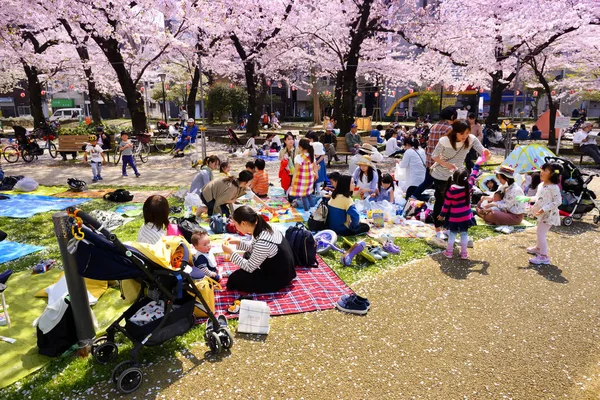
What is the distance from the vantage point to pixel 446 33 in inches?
686

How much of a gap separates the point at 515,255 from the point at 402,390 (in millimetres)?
3748

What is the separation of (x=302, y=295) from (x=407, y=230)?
10.7ft

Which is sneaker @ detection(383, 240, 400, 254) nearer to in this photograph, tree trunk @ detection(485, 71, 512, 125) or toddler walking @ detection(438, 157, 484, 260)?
toddler walking @ detection(438, 157, 484, 260)

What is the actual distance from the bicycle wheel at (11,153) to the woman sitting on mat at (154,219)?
13.6m

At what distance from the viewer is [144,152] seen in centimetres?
1642

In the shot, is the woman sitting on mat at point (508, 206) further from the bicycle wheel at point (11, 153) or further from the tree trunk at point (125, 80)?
the bicycle wheel at point (11, 153)

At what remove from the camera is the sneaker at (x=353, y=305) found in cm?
432

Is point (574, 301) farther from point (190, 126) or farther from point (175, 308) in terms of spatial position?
point (190, 126)

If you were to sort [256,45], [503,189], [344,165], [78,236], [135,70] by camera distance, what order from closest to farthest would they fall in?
[78,236], [503,189], [344,165], [256,45], [135,70]

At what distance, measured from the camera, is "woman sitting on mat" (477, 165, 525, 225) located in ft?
24.6

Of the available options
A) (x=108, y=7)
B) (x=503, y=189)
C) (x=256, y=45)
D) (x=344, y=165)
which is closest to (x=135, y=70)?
(x=256, y=45)

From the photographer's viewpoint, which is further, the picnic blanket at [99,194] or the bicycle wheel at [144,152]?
the bicycle wheel at [144,152]

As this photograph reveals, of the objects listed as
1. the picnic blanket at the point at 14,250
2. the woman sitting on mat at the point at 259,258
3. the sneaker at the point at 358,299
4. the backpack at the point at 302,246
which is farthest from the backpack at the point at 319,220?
the picnic blanket at the point at 14,250

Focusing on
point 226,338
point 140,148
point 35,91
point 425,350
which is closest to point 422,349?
point 425,350
